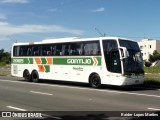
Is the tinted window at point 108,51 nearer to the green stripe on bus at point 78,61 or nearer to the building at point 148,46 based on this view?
the green stripe on bus at point 78,61

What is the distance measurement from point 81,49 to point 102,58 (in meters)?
2.21

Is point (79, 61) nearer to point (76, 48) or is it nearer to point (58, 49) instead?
point (76, 48)

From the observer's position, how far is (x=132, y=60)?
22438 mm

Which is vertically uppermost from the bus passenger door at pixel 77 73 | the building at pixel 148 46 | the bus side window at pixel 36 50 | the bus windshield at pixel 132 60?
the building at pixel 148 46

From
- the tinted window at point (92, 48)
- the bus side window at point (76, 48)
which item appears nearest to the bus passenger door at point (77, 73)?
the bus side window at point (76, 48)

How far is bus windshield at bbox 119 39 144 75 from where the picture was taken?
22122 mm

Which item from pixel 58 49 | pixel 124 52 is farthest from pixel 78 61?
pixel 124 52

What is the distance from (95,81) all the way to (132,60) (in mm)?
2747

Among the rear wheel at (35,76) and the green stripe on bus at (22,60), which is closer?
the rear wheel at (35,76)

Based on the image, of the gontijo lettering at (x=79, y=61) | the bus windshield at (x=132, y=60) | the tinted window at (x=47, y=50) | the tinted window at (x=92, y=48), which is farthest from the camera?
the tinted window at (x=47, y=50)

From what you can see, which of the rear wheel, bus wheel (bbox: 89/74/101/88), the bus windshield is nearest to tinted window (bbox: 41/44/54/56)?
the rear wheel

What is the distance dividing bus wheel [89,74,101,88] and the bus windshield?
2.12 metres

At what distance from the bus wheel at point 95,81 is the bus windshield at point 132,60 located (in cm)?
212

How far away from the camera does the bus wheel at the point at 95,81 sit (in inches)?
922
